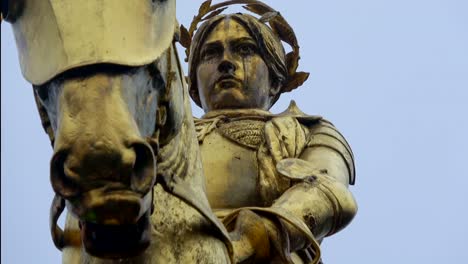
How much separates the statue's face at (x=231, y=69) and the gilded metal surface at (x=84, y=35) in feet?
9.76

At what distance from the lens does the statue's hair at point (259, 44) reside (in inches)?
312

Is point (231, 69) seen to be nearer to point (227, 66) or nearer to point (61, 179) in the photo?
point (227, 66)

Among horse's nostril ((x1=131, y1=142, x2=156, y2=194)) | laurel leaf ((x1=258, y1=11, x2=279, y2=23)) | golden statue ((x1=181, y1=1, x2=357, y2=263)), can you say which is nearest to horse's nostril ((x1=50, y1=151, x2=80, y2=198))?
horse's nostril ((x1=131, y1=142, x2=156, y2=194))

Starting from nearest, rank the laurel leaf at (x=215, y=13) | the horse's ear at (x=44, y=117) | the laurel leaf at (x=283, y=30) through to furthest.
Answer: the horse's ear at (x=44, y=117), the laurel leaf at (x=283, y=30), the laurel leaf at (x=215, y=13)

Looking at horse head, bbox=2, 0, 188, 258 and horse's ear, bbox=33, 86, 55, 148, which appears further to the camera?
horse's ear, bbox=33, 86, 55, 148

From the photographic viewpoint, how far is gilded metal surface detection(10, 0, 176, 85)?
14.6ft

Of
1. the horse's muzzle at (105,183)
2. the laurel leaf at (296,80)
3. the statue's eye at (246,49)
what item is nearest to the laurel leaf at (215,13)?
the laurel leaf at (296,80)

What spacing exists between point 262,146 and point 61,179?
339 centimetres

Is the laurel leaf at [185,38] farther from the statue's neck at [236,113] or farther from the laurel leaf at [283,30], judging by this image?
the statue's neck at [236,113]

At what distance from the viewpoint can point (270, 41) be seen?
8.01 meters

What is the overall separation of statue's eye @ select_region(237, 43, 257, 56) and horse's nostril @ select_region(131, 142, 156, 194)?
3.67 meters

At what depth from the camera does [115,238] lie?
435cm

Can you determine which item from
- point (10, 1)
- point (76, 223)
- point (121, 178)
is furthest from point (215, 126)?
point (121, 178)

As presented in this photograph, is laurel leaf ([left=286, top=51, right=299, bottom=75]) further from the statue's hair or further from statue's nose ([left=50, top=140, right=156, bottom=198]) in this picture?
statue's nose ([left=50, top=140, right=156, bottom=198])
